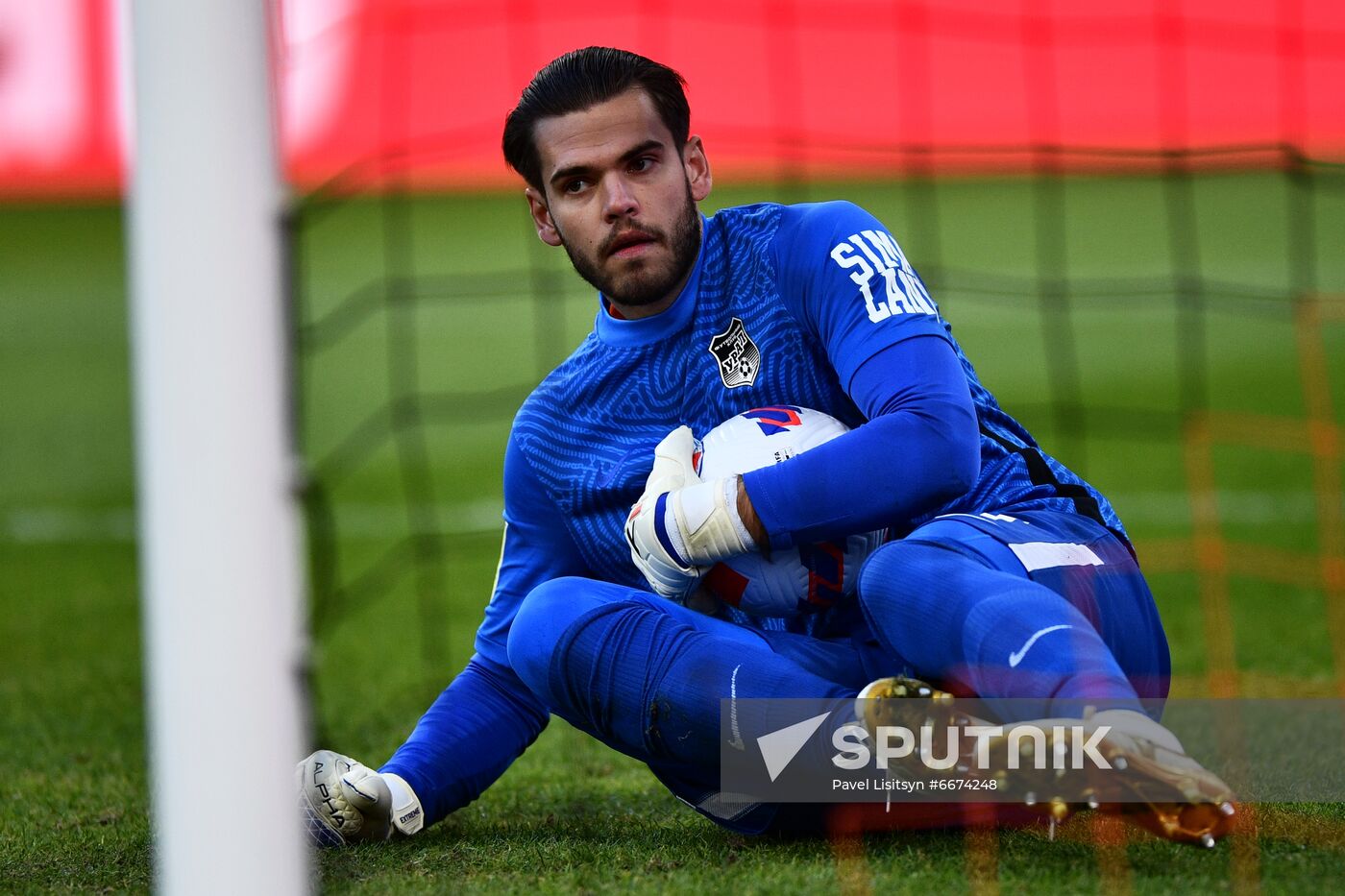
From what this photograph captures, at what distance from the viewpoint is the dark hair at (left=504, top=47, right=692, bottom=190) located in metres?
2.80

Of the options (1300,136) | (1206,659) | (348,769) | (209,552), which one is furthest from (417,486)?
(1300,136)

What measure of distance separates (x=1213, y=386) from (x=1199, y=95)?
16.2ft

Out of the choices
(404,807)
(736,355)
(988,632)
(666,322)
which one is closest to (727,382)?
(736,355)

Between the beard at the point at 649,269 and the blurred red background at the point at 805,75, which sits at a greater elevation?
the blurred red background at the point at 805,75

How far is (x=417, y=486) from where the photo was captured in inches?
347

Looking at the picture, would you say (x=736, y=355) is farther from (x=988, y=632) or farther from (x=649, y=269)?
(x=988, y=632)

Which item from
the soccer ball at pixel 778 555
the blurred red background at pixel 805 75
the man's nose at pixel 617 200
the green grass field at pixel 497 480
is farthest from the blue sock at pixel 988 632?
the blurred red background at pixel 805 75

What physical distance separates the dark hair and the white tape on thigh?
97 cm

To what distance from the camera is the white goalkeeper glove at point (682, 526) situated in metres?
2.45

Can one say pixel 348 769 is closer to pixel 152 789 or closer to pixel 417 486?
pixel 152 789

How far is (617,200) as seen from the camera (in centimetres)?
272

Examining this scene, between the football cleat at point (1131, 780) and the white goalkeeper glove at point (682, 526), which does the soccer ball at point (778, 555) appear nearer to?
the white goalkeeper glove at point (682, 526)

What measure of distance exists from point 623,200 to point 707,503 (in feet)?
1.93

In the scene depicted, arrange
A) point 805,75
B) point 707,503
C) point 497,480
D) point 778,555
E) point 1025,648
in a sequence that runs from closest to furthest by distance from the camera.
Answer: point 1025,648 < point 707,503 < point 778,555 < point 497,480 < point 805,75
